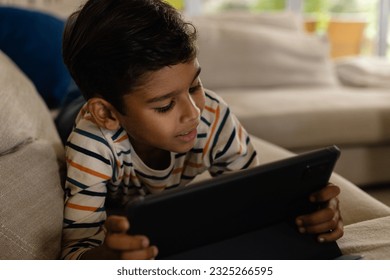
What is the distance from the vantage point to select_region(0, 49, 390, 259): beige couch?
81 cm

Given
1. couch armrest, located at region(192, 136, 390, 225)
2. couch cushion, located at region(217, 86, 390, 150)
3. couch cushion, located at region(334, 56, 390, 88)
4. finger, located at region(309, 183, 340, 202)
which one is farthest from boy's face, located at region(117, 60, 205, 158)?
couch cushion, located at region(334, 56, 390, 88)

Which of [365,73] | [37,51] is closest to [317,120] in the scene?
[365,73]

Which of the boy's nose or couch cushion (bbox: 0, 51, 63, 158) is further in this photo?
couch cushion (bbox: 0, 51, 63, 158)

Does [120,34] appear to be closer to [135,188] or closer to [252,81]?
[135,188]

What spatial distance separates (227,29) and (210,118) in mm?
1363

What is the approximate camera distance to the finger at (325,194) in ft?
2.49

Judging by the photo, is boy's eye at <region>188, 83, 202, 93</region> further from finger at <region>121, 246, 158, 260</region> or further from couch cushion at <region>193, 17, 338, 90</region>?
couch cushion at <region>193, 17, 338, 90</region>

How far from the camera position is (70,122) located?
4.43 feet

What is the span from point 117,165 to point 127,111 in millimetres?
127

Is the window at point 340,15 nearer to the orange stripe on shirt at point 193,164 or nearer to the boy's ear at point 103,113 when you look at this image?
the orange stripe on shirt at point 193,164

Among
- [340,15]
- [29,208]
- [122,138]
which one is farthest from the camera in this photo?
[340,15]

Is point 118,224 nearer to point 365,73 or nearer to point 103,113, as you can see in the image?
point 103,113

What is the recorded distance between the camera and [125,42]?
2.61 ft
